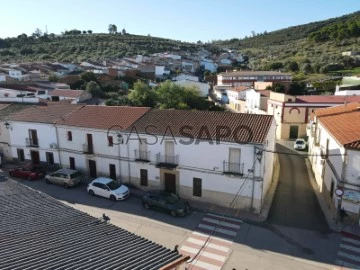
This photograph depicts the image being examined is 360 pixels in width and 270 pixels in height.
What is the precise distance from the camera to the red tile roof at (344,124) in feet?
62.4

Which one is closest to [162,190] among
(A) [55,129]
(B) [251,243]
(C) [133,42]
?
(B) [251,243]

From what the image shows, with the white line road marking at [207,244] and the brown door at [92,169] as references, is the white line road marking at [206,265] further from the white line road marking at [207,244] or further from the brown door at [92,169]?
A: the brown door at [92,169]

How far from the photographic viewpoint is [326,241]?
58.5 ft

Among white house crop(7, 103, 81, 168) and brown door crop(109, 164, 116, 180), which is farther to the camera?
white house crop(7, 103, 81, 168)

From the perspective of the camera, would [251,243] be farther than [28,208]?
Yes

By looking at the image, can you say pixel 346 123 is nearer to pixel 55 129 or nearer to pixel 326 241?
pixel 326 241

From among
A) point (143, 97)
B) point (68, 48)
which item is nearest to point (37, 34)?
point (68, 48)

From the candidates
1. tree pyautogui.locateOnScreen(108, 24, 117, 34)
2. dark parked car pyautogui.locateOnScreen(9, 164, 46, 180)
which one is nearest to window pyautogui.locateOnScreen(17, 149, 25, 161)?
dark parked car pyautogui.locateOnScreen(9, 164, 46, 180)

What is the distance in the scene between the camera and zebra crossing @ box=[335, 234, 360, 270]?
15.8 metres

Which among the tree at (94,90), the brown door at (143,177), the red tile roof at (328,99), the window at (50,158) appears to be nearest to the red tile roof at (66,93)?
the tree at (94,90)

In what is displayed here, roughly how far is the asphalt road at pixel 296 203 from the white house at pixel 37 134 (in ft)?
60.5

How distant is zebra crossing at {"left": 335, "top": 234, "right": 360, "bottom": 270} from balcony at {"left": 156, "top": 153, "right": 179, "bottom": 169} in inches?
433

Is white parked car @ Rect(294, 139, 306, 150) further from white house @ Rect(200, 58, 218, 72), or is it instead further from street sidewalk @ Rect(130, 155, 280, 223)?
white house @ Rect(200, 58, 218, 72)

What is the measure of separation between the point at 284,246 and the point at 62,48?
5509 inches
